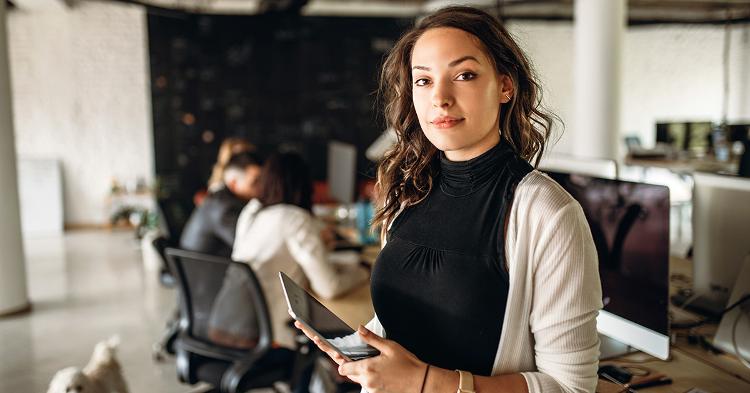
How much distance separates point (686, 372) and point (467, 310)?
918mm

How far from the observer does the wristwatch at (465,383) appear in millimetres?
1099

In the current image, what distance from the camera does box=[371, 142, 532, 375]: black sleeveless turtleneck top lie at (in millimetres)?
1155

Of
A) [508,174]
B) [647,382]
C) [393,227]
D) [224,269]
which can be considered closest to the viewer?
[508,174]

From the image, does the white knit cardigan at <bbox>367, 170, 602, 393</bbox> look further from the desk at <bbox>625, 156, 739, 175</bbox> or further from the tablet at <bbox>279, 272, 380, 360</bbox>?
the desk at <bbox>625, 156, 739, 175</bbox>

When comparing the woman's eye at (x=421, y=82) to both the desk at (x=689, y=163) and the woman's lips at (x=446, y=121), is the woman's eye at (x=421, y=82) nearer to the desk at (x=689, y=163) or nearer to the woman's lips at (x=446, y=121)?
the woman's lips at (x=446, y=121)

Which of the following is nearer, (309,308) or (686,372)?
(309,308)

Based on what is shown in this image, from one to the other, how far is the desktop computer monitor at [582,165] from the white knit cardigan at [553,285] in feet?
3.41

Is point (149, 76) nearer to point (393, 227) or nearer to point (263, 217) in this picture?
point (263, 217)

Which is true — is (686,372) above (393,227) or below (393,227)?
below

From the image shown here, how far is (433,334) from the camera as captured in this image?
1.23m

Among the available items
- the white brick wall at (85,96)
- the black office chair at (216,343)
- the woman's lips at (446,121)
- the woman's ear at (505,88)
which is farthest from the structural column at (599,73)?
the white brick wall at (85,96)

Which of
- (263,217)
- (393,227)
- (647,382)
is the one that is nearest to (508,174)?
(393,227)

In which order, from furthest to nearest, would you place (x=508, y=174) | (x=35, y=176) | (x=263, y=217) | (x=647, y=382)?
(x=35, y=176) < (x=263, y=217) < (x=647, y=382) < (x=508, y=174)

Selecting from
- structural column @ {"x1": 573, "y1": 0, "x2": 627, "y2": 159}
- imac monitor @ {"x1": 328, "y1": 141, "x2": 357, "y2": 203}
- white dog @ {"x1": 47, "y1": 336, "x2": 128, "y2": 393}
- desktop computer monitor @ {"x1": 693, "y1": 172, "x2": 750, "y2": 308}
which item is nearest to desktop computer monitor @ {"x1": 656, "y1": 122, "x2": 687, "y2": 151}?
structural column @ {"x1": 573, "y1": 0, "x2": 627, "y2": 159}
